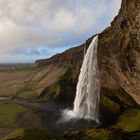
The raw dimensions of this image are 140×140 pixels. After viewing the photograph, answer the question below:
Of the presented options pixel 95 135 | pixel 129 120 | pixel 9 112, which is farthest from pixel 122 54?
pixel 9 112

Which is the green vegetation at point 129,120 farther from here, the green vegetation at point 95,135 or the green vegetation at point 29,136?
the green vegetation at point 29,136

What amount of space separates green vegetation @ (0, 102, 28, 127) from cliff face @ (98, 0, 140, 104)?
24.6 metres

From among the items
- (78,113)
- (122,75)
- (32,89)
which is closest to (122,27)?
(122,75)

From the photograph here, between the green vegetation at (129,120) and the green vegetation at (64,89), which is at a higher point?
the green vegetation at (64,89)

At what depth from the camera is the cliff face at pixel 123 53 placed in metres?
92.8

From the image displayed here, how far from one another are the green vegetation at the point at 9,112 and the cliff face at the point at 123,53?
24.6 meters

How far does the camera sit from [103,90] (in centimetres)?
10006

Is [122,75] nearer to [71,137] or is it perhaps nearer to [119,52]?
[119,52]

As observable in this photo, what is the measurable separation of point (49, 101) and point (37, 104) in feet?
13.4

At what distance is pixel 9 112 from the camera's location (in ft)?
371

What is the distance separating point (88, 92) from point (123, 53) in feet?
43.3

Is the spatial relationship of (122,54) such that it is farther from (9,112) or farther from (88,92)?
(9,112)

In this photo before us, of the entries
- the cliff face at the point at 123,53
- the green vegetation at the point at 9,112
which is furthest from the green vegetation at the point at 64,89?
the cliff face at the point at 123,53

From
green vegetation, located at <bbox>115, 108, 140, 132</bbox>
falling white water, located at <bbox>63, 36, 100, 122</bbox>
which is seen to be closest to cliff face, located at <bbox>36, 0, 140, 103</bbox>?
falling white water, located at <bbox>63, 36, 100, 122</bbox>
